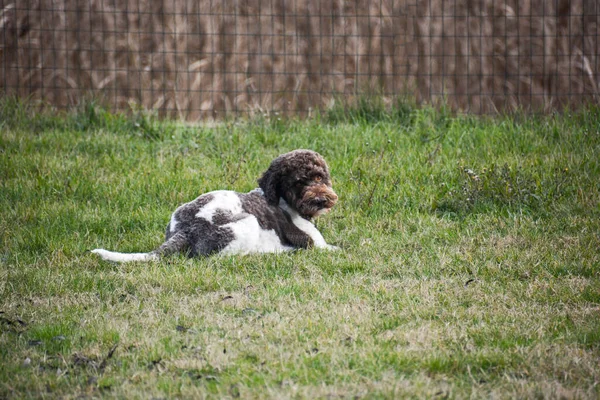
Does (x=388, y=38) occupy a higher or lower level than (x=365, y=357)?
higher

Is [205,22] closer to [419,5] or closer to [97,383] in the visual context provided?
[419,5]

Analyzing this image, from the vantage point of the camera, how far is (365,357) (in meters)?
3.81

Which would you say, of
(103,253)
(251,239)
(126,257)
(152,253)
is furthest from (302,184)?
(103,253)

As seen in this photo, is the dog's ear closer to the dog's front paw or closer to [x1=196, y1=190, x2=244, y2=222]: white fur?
[x1=196, y1=190, x2=244, y2=222]: white fur

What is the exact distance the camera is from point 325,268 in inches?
219

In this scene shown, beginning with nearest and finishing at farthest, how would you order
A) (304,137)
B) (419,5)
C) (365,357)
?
(365,357), (304,137), (419,5)

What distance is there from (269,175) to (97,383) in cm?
285

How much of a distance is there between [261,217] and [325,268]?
70cm

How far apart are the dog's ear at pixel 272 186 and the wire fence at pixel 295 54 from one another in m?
4.22

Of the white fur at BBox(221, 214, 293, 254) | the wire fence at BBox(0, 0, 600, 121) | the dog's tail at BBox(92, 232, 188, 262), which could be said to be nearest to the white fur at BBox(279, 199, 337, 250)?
the white fur at BBox(221, 214, 293, 254)

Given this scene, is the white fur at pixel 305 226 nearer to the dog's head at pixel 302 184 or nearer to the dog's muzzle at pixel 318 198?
the dog's head at pixel 302 184

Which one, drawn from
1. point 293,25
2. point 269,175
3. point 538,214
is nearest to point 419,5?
point 293,25

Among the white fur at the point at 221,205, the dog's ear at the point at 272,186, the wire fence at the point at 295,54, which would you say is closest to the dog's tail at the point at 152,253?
the white fur at the point at 221,205

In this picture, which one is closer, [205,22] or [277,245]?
[277,245]
